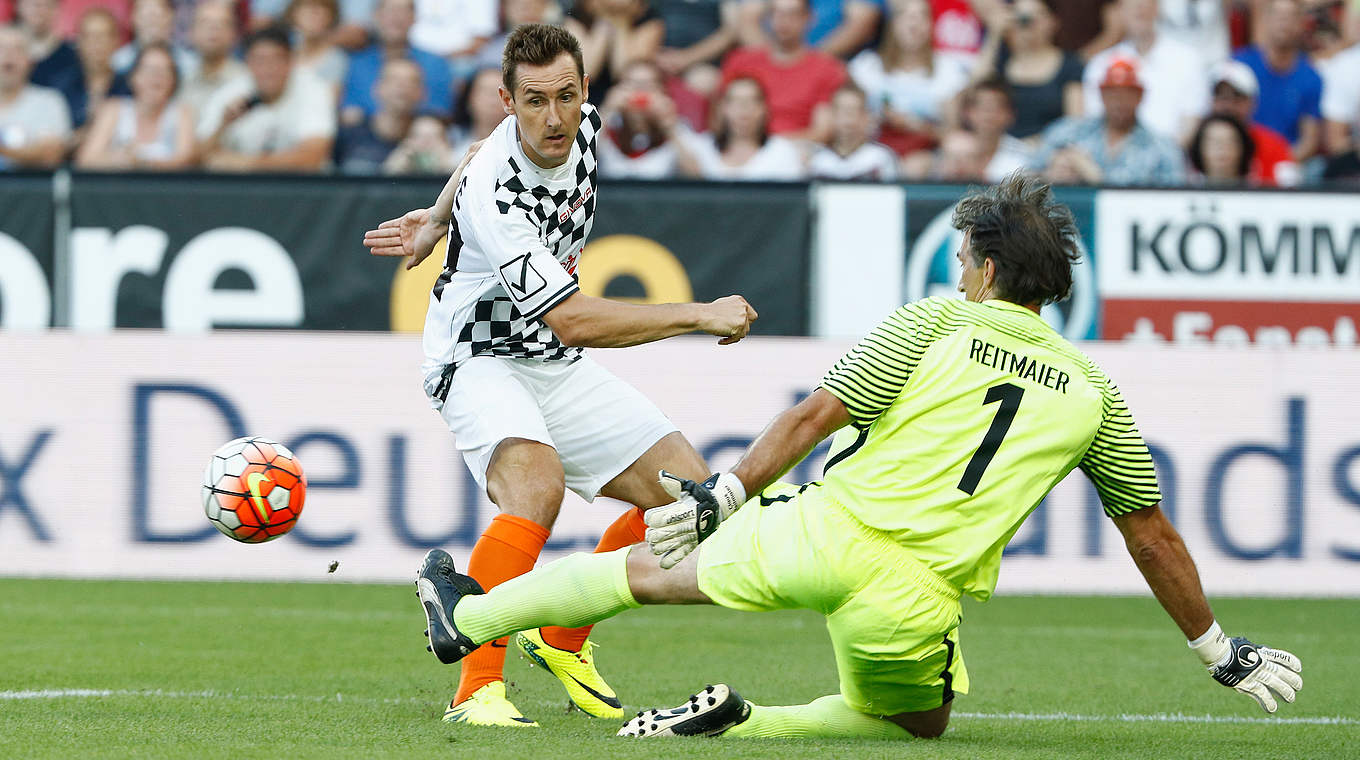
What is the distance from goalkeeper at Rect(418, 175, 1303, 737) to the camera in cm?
445

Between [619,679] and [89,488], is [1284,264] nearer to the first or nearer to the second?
[619,679]

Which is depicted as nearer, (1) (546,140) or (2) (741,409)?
(1) (546,140)

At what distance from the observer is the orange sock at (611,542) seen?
18.6ft

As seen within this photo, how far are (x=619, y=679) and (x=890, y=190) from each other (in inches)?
193

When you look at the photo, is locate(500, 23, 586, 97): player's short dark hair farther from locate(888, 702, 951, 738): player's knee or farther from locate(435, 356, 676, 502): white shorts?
locate(888, 702, 951, 738): player's knee

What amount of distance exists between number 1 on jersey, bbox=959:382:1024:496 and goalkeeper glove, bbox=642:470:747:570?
0.62 meters

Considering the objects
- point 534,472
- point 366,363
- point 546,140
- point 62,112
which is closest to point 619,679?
point 534,472

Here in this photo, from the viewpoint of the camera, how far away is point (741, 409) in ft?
32.6

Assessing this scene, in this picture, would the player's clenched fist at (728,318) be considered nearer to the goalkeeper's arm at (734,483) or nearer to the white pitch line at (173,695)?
the goalkeeper's arm at (734,483)

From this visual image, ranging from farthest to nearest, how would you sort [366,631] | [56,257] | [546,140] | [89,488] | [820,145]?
[820,145] < [56,257] < [89,488] < [366,631] < [546,140]

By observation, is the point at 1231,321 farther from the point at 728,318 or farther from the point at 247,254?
the point at 728,318

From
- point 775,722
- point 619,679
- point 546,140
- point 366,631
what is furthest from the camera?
point 366,631

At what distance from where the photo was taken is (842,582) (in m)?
4.46

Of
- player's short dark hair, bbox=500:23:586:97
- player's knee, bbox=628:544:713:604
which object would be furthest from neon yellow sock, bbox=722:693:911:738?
player's short dark hair, bbox=500:23:586:97
